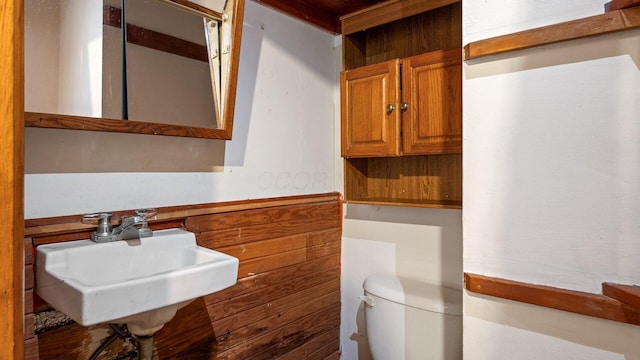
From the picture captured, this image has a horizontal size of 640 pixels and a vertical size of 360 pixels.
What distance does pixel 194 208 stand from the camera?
1.30 m

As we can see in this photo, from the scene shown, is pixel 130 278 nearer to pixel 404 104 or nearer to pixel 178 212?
pixel 178 212

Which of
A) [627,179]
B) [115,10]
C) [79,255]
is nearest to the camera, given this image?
[627,179]

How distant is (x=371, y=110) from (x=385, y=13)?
450 mm

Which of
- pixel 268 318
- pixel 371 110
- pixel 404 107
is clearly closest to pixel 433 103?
pixel 404 107

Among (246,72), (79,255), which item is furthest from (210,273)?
(246,72)

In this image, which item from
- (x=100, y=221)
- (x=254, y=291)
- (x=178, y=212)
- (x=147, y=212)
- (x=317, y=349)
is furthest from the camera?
(x=317, y=349)

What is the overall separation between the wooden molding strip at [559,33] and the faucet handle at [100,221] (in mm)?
1176

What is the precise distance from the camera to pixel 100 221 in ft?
3.41

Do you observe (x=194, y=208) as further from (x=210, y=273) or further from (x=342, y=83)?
(x=342, y=83)

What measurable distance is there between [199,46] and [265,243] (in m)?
0.83

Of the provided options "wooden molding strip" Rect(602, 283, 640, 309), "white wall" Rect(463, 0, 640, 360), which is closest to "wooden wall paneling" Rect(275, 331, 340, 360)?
"white wall" Rect(463, 0, 640, 360)

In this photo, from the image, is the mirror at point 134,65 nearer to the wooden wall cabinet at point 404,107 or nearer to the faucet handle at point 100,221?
the faucet handle at point 100,221

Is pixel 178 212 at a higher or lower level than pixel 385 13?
lower

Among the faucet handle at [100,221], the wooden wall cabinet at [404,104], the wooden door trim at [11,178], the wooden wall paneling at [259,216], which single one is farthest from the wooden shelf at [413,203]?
the wooden door trim at [11,178]
